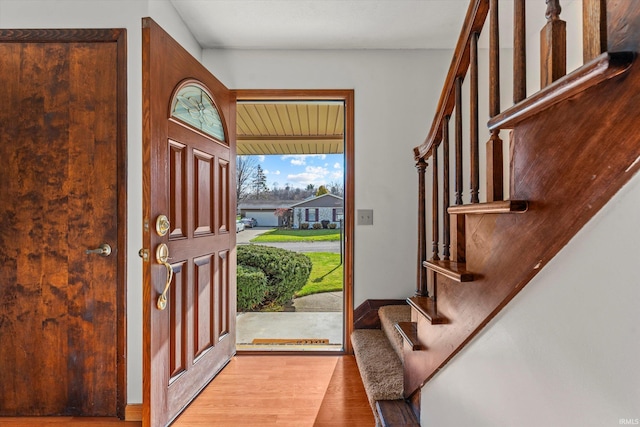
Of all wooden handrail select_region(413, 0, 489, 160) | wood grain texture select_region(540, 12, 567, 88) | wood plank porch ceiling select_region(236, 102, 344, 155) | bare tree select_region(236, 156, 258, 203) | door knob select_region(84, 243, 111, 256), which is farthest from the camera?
bare tree select_region(236, 156, 258, 203)

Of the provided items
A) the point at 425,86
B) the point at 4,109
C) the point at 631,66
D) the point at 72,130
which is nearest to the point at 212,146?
the point at 72,130

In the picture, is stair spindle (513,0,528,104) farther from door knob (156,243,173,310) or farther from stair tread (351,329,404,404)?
door knob (156,243,173,310)

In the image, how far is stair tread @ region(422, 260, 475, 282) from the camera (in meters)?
0.94

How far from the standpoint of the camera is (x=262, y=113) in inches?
129

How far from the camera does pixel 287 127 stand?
375cm

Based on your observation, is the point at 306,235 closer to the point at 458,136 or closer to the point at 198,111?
the point at 198,111

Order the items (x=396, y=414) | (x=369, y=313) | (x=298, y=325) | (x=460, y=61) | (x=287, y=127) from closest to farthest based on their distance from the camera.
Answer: (x=460, y=61)
(x=396, y=414)
(x=369, y=313)
(x=298, y=325)
(x=287, y=127)

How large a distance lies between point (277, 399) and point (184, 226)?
1.13 meters

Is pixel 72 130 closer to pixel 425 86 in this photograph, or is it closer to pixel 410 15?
pixel 410 15

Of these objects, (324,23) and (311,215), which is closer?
(324,23)

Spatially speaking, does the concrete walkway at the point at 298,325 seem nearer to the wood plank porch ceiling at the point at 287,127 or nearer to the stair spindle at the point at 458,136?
the stair spindle at the point at 458,136

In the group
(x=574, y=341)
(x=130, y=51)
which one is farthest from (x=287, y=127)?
(x=574, y=341)

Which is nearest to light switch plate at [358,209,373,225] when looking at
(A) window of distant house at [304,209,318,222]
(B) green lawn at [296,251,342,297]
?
(B) green lawn at [296,251,342,297]

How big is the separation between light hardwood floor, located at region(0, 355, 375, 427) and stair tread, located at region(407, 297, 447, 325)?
835mm
